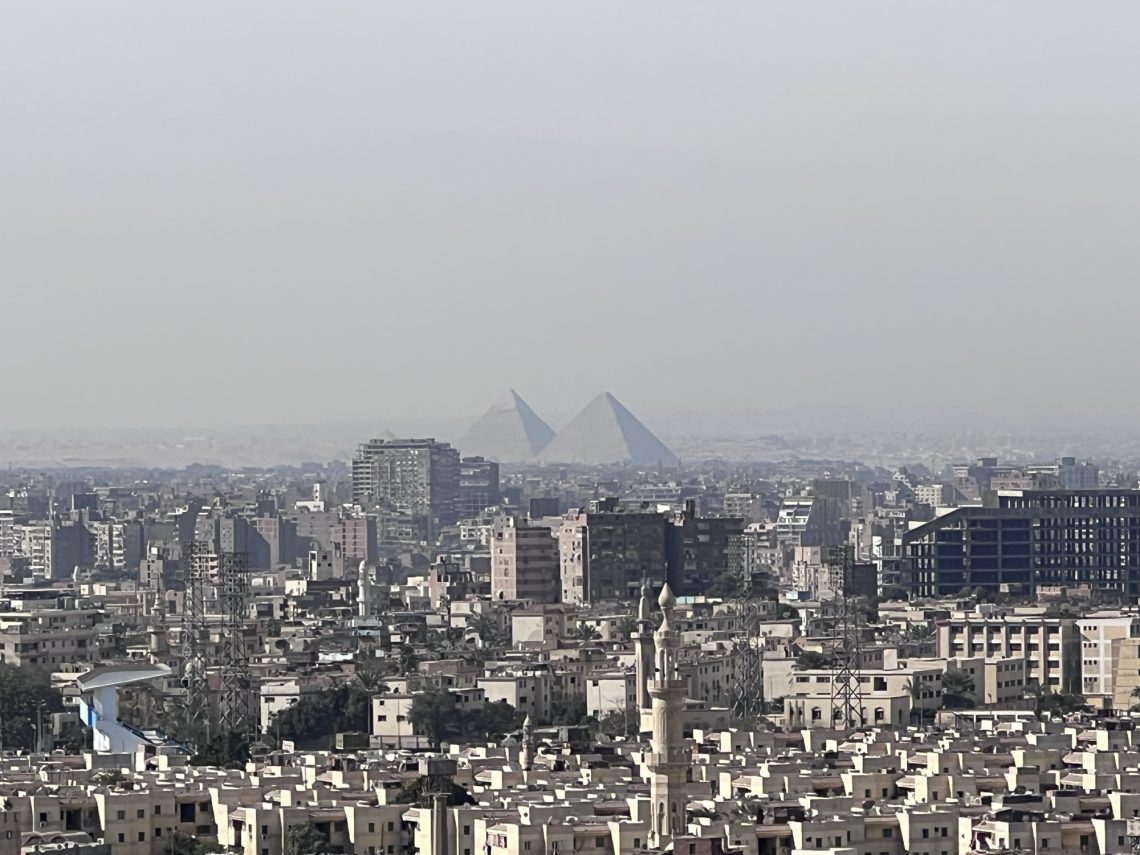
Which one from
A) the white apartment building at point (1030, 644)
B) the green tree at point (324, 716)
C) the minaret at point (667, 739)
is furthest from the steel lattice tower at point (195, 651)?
the minaret at point (667, 739)

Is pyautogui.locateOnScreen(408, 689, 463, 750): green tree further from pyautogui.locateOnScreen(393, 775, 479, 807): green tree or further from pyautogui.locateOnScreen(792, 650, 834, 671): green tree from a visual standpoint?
pyautogui.locateOnScreen(393, 775, 479, 807): green tree

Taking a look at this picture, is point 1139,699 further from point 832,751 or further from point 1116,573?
point 1116,573

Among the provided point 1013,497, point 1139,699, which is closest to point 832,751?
point 1139,699

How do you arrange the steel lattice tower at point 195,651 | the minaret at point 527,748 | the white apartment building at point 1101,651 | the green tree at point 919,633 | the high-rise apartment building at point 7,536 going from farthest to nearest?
the high-rise apartment building at point 7,536 → the green tree at point 919,633 → the white apartment building at point 1101,651 → the steel lattice tower at point 195,651 → the minaret at point 527,748

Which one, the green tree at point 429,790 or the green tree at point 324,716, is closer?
the green tree at point 429,790

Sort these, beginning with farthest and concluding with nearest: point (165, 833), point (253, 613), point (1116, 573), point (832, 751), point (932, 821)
→ point (1116, 573), point (253, 613), point (832, 751), point (165, 833), point (932, 821)

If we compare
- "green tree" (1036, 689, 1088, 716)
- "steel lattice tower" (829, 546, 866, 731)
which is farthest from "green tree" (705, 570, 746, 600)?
"green tree" (1036, 689, 1088, 716)

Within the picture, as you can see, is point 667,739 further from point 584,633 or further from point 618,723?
point 584,633

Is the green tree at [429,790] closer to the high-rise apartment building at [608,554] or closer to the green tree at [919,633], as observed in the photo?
the green tree at [919,633]
